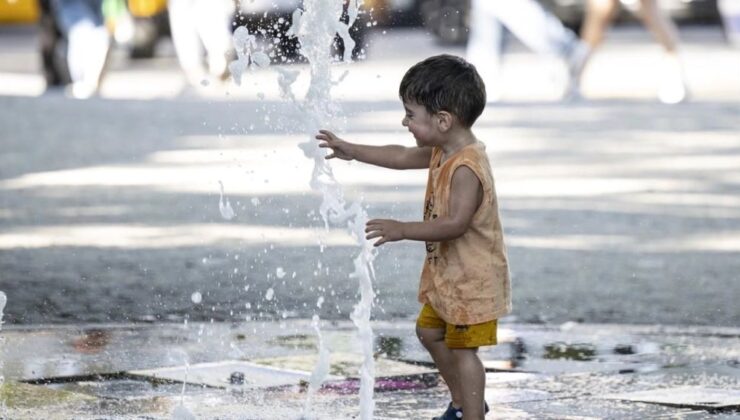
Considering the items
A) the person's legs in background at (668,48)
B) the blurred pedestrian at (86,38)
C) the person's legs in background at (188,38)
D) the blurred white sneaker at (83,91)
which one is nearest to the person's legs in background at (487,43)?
the person's legs in background at (668,48)

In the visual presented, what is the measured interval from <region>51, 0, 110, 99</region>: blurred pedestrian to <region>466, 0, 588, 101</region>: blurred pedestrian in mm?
3462

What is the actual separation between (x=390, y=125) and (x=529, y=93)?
3694mm

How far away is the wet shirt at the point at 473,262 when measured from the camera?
456 centimetres

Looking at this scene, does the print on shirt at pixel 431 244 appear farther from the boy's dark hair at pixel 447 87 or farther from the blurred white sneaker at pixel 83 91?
the blurred white sneaker at pixel 83 91

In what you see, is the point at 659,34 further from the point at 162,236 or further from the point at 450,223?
the point at 450,223

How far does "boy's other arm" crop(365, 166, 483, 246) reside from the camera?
4.45m

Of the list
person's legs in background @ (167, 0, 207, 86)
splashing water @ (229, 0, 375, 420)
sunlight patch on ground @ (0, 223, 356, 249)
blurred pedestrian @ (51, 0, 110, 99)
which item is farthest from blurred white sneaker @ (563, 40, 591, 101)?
splashing water @ (229, 0, 375, 420)

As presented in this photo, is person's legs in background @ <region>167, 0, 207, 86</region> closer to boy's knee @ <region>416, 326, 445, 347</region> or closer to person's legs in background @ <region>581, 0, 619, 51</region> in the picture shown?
person's legs in background @ <region>581, 0, 619, 51</region>

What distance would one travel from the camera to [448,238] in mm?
4504

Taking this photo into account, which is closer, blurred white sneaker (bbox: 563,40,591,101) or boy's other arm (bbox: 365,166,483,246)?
boy's other arm (bbox: 365,166,483,246)

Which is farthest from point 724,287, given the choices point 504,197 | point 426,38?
point 426,38

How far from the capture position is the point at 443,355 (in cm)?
468

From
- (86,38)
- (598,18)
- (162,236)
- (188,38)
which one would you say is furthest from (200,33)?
(162,236)

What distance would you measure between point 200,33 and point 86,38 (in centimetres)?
134
